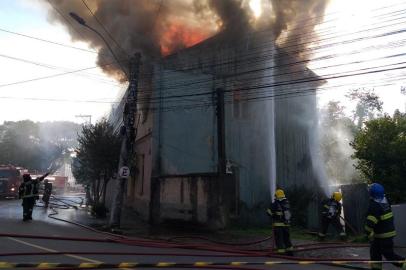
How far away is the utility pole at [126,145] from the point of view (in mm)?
14594

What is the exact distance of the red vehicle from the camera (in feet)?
97.5

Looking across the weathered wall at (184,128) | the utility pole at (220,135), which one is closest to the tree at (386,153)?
the utility pole at (220,135)

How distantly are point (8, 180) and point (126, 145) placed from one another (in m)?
18.7

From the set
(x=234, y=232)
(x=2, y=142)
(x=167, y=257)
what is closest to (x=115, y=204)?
(x=234, y=232)

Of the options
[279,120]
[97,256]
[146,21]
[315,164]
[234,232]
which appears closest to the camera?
[97,256]

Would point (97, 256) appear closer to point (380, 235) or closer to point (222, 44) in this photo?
point (380, 235)

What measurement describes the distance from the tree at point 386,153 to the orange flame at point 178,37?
27.3 ft

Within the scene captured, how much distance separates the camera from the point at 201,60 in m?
20.0

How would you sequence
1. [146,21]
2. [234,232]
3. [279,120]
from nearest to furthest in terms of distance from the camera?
[234,232] < [146,21] < [279,120]

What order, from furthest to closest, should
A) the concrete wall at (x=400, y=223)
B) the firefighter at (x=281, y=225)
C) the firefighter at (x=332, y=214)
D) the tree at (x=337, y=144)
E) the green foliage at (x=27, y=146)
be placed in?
the green foliage at (x=27, y=146) → the tree at (x=337, y=144) → the firefighter at (x=332, y=214) → the concrete wall at (x=400, y=223) → the firefighter at (x=281, y=225)

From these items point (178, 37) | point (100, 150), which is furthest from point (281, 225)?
point (100, 150)

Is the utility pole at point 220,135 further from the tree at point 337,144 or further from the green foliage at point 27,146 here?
the green foliage at point 27,146

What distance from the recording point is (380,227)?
691 cm

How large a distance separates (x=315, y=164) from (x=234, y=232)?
36.7 ft
